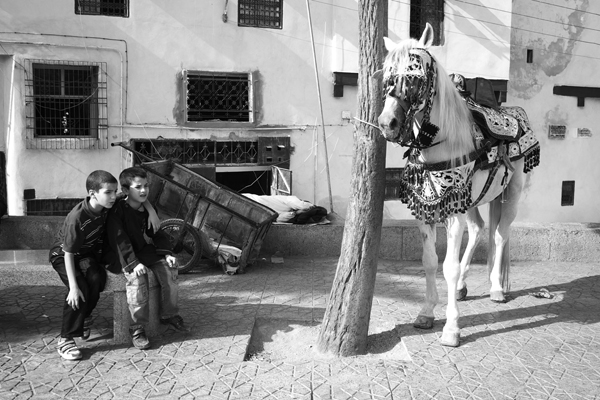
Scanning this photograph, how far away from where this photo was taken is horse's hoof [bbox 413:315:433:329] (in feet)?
19.4

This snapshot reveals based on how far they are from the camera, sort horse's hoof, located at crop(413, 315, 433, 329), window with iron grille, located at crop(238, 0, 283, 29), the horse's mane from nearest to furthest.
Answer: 1. the horse's mane
2. horse's hoof, located at crop(413, 315, 433, 329)
3. window with iron grille, located at crop(238, 0, 283, 29)

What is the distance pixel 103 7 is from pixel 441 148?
8.93 meters

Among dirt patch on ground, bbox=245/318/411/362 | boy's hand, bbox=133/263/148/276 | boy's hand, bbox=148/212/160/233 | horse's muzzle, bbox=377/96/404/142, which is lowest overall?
dirt patch on ground, bbox=245/318/411/362

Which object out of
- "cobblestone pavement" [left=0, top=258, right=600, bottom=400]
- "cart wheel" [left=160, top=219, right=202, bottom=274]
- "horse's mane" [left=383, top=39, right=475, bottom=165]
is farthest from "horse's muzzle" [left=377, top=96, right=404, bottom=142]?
"cart wheel" [left=160, top=219, right=202, bottom=274]

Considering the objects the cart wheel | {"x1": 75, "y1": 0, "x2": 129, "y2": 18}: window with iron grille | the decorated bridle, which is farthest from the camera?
{"x1": 75, "y1": 0, "x2": 129, "y2": 18}: window with iron grille

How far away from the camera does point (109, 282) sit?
5.27 meters

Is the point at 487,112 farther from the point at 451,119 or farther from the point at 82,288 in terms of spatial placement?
the point at 82,288

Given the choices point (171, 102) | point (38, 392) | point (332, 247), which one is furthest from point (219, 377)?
point (171, 102)

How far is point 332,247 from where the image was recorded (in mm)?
9000

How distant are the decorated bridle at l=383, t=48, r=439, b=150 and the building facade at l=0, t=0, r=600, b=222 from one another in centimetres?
692

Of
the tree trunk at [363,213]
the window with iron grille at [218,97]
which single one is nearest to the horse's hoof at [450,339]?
the tree trunk at [363,213]

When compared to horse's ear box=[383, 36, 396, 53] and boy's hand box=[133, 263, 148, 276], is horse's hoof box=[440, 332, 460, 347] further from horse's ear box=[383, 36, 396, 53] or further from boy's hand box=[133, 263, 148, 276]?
boy's hand box=[133, 263, 148, 276]

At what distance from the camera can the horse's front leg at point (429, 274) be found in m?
5.92

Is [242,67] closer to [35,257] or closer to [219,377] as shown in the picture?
[35,257]
